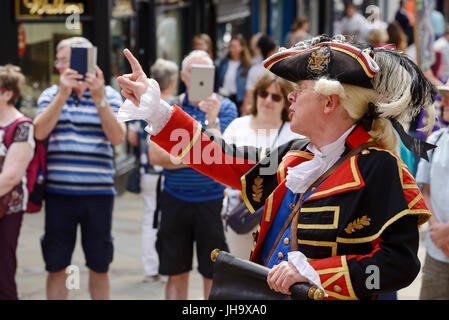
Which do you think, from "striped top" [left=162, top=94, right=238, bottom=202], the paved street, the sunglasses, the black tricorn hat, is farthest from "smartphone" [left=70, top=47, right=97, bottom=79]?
the black tricorn hat

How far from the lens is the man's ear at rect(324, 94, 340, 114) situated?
287cm

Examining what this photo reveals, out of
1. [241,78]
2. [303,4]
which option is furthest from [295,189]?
[303,4]

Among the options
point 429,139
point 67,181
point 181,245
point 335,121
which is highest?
point 335,121

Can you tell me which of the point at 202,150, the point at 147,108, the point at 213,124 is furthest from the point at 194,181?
the point at 147,108

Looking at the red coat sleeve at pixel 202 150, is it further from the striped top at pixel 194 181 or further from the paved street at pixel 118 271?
the paved street at pixel 118 271

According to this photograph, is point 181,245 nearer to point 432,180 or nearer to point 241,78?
point 432,180

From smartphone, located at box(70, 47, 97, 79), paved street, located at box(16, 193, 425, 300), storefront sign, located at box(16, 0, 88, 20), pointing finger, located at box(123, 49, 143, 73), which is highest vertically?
storefront sign, located at box(16, 0, 88, 20)

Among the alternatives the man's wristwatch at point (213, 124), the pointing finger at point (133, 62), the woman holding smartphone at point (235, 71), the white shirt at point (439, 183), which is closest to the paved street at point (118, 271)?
the man's wristwatch at point (213, 124)

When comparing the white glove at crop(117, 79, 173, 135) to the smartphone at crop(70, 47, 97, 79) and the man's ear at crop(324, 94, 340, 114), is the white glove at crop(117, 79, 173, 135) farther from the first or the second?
the smartphone at crop(70, 47, 97, 79)

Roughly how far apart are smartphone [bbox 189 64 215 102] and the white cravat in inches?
95.7

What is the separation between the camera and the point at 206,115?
5297 mm

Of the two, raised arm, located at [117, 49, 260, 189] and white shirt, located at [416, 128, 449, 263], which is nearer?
raised arm, located at [117, 49, 260, 189]

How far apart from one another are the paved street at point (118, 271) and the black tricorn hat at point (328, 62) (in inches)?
157

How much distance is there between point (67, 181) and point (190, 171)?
0.86 m
